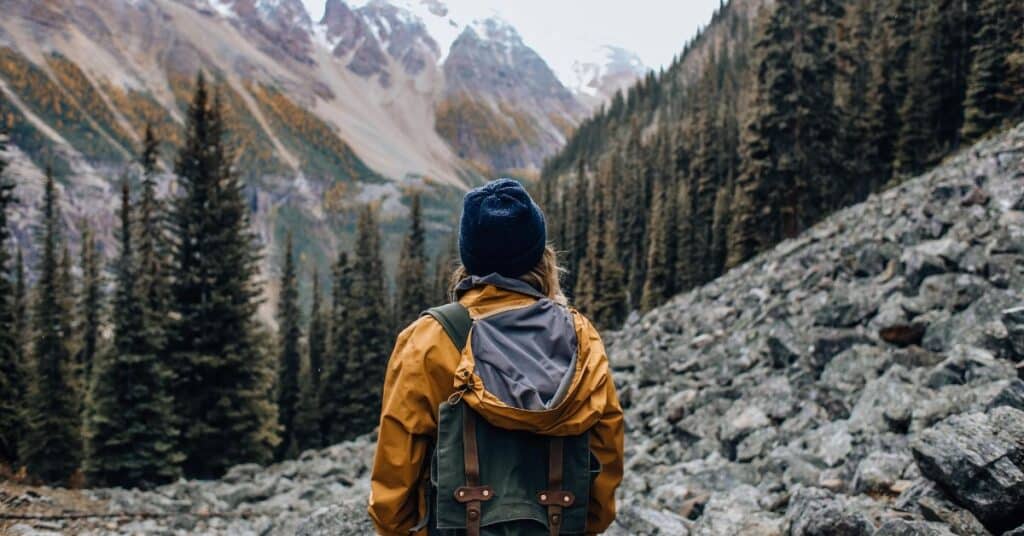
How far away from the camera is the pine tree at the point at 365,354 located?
116 ft

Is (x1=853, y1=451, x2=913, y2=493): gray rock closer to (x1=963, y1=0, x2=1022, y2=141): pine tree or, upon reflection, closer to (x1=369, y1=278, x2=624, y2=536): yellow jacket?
(x1=369, y1=278, x2=624, y2=536): yellow jacket

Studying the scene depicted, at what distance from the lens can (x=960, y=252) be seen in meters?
9.70

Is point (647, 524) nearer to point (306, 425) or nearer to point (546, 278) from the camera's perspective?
point (546, 278)

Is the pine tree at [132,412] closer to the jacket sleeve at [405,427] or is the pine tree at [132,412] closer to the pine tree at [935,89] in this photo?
the jacket sleeve at [405,427]

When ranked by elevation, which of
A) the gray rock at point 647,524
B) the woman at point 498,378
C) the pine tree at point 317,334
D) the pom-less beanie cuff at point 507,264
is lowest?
the pine tree at point 317,334

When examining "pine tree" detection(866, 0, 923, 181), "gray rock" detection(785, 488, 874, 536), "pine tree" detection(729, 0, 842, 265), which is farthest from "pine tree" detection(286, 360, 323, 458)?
"pine tree" detection(866, 0, 923, 181)

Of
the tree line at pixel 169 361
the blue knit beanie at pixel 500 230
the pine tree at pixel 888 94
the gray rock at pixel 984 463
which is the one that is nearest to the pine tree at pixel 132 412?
the tree line at pixel 169 361

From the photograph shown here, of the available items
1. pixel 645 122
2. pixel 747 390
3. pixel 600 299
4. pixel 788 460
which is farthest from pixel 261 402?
pixel 645 122

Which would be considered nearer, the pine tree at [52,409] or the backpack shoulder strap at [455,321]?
the backpack shoulder strap at [455,321]

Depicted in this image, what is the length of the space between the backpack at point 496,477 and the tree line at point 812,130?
28264 millimetres

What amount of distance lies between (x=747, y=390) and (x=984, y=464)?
→ 20.6 ft

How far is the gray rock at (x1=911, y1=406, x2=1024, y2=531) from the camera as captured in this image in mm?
3916

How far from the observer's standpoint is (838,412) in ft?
25.9

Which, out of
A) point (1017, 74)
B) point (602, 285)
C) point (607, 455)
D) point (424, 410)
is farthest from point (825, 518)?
point (602, 285)
